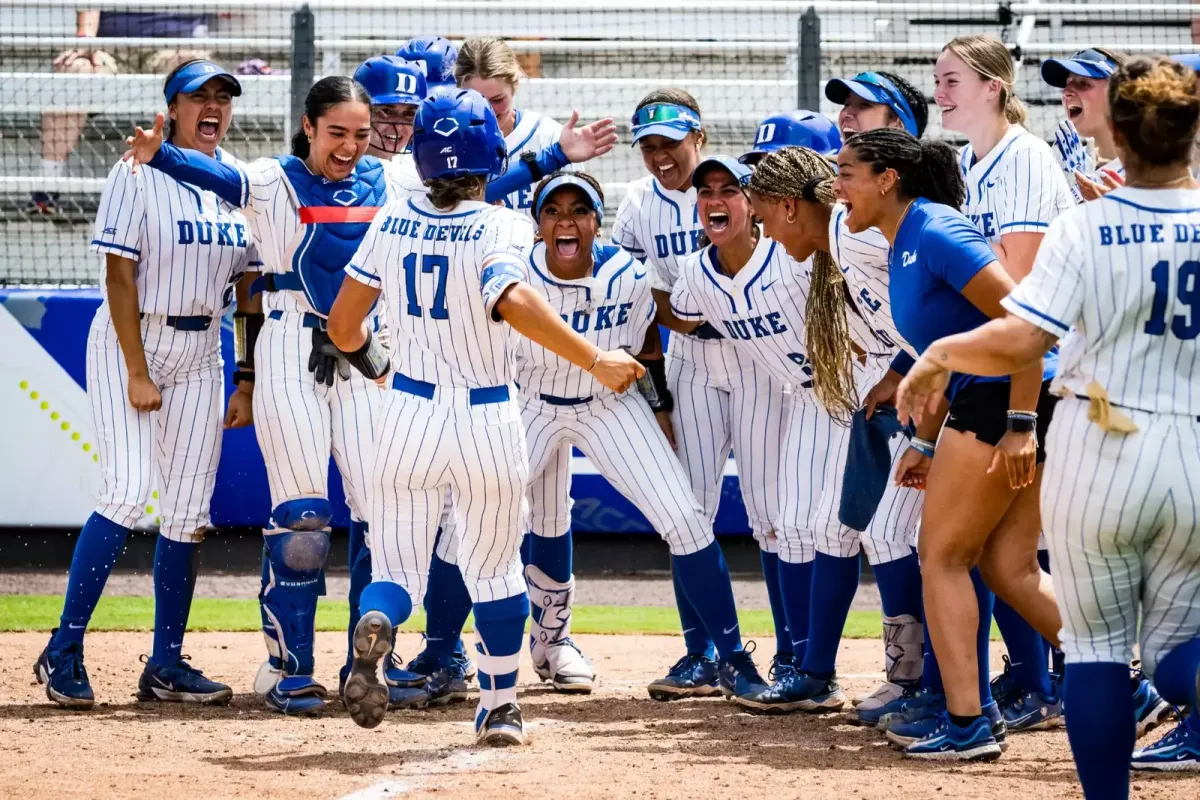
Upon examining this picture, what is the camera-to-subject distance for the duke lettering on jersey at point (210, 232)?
5121 mm

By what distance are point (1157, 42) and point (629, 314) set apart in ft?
20.9

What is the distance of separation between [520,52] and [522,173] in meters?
4.80

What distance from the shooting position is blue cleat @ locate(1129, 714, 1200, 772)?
414cm

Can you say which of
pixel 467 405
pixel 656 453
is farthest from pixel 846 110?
pixel 467 405

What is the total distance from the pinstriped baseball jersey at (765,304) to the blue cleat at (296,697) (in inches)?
72.3

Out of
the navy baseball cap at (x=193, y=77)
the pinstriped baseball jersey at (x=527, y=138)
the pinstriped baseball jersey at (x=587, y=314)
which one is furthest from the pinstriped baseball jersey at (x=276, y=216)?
the pinstriped baseball jersey at (x=527, y=138)

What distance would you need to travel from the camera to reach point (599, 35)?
9852mm

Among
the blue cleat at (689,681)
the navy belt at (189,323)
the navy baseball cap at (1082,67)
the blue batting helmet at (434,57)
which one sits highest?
the blue batting helmet at (434,57)

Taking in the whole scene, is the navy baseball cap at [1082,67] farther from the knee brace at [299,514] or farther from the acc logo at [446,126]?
the knee brace at [299,514]

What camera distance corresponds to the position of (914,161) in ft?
13.4

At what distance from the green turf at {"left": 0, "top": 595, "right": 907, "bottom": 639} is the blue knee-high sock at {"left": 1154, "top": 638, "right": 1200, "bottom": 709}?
12.5 feet

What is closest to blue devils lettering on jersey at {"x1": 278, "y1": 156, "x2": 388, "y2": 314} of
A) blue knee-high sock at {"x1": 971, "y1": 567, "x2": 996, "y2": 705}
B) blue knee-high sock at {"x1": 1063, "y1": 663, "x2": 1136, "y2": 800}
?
blue knee-high sock at {"x1": 971, "y1": 567, "x2": 996, "y2": 705}

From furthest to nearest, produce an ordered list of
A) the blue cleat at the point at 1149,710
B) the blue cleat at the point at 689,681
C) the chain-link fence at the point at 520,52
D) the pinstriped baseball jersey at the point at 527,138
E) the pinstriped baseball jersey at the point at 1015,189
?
the chain-link fence at the point at 520,52 < the pinstriped baseball jersey at the point at 527,138 < the blue cleat at the point at 689,681 < the blue cleat at the point at 1149,710 < the pinstriped baseball jersey at the point at 1015,189

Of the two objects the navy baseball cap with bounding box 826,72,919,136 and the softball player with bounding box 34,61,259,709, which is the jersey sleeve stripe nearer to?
the navy baseball cap with bounding box 826,72,919,136
